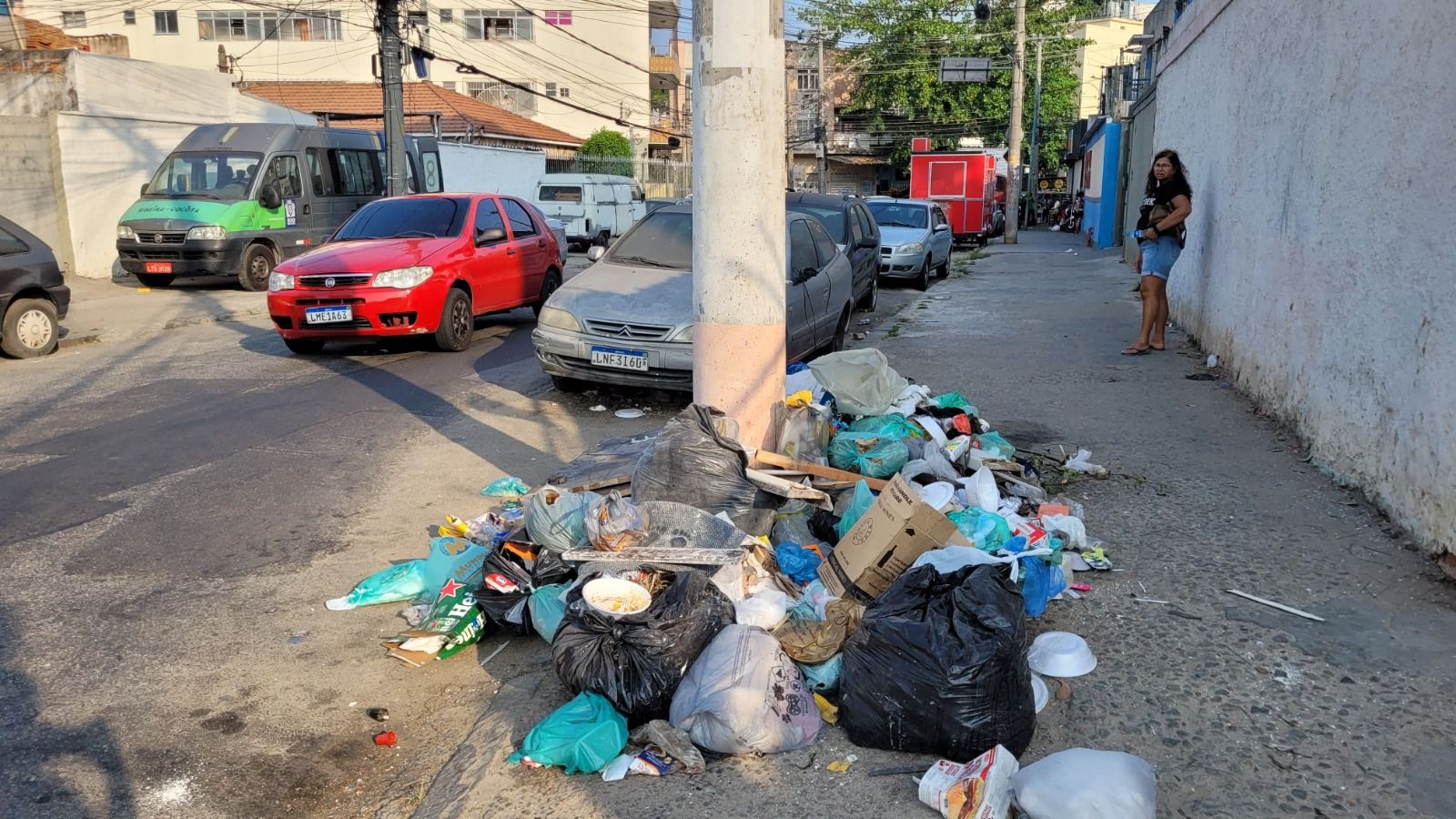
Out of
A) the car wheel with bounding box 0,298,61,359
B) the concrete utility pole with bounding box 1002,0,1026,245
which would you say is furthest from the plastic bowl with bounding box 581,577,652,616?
the concrete utility pole with bounding box 1002,0,1026,245

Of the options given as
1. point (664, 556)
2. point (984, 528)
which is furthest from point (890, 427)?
point (664, 556)

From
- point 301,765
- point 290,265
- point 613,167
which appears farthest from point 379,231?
point 613,167

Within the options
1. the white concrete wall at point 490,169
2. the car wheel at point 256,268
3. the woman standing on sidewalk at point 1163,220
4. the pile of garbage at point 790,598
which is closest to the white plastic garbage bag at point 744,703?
the pile of garbage at point 790,598

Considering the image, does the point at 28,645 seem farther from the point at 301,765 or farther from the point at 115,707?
the point at 301,765

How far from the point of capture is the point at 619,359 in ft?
26.4

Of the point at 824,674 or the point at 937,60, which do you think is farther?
the point at 937,60

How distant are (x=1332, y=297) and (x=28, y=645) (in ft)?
21.4

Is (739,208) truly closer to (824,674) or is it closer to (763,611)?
(763,611)

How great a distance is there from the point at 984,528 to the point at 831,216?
8736mm

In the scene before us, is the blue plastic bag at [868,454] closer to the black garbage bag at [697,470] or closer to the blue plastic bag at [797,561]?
the black garbage bag at [697,470]

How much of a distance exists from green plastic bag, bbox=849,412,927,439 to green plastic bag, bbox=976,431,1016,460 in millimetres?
363

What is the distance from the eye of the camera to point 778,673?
11.0ft

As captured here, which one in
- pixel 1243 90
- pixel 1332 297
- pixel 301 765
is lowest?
pixel 301 765

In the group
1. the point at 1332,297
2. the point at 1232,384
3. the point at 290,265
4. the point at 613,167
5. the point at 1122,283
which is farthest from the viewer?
the point at 613,167
